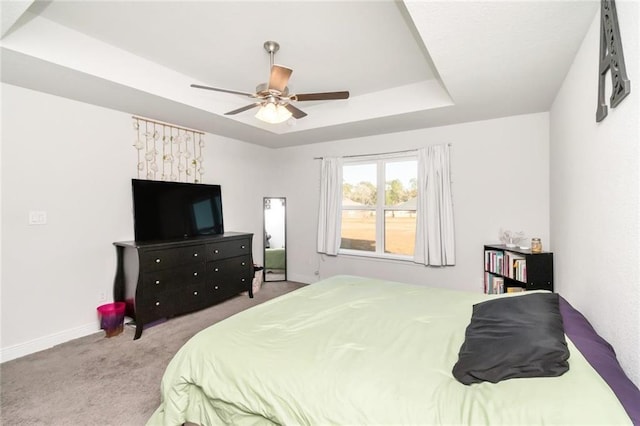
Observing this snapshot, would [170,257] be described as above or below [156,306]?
above

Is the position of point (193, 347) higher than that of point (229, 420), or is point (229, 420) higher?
point (193, 347)

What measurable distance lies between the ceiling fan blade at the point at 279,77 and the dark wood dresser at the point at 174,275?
2.08 meters

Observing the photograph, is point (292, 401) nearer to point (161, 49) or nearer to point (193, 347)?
point (193, 347)

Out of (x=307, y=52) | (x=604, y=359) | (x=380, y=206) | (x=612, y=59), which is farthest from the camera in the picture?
(x=380, y=206)

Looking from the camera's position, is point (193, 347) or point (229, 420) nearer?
point (229, 420)

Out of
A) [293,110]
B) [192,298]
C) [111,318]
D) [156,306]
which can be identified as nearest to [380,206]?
[293,110]

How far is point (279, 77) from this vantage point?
211 centimetres

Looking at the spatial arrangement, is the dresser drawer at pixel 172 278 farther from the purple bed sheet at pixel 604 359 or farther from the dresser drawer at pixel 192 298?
the purple bed sheet at pixel 604 359

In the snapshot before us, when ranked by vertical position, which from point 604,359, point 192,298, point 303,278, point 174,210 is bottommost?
point 303,278

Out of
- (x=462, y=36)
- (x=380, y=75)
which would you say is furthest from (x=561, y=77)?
(x=380, y=75)

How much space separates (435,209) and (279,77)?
263 cm

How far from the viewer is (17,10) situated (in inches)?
66.0

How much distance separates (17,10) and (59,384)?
8.21ft

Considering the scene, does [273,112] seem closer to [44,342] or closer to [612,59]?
[612,59]
